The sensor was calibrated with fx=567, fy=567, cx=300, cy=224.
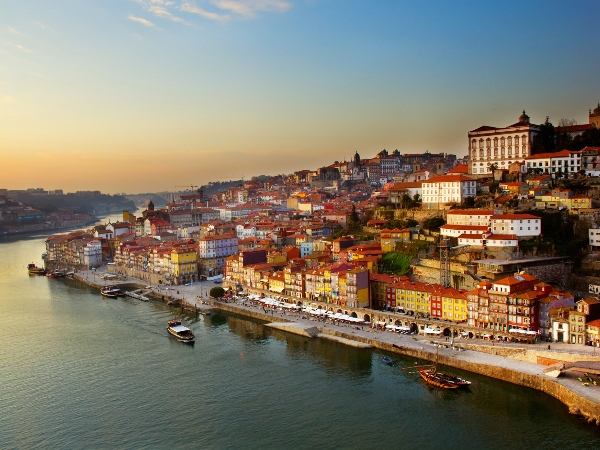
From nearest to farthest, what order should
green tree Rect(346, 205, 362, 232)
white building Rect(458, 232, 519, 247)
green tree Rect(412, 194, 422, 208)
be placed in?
white building Rect(458, 232, 519, 247), green tree Rect(412, 194, 422, 208), green tree Rect(346, 205, 362, 232)

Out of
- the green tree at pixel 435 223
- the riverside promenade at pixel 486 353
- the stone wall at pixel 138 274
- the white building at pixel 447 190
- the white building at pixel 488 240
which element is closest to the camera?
the riverside promenade at pixel 486 353

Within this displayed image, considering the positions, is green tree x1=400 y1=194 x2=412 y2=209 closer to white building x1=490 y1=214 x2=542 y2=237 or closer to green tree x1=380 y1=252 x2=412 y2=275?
green tree x1=380 y1=252 x2=412 y2=275

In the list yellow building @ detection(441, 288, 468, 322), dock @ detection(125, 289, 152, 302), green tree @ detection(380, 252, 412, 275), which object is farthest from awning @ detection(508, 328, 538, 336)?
dock @ detection(125, 289, 152, 302)

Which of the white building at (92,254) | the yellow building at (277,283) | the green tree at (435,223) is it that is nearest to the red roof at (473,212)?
the green tree at (435,223)

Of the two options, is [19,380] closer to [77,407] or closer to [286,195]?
[77,407]

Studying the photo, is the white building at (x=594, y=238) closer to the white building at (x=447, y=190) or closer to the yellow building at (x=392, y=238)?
the white building at (x=447, y=190)

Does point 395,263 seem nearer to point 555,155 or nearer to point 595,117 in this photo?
point 555,155
